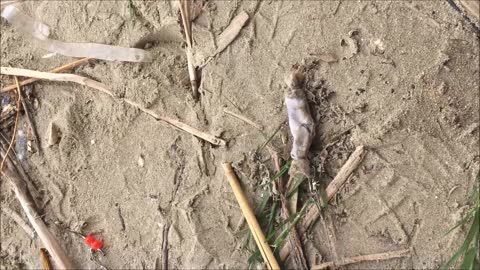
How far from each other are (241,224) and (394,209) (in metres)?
0.53

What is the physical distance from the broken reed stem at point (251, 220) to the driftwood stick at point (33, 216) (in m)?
0.73

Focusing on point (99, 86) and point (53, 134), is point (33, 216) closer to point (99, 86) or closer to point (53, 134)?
point (53, 134)

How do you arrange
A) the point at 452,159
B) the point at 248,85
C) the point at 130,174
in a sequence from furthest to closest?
the point at 130,174
the point at 248,85
the point at 452,159

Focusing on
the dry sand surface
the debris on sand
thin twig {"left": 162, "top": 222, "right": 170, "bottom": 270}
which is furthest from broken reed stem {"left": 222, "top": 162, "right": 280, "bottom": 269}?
the debris on sand

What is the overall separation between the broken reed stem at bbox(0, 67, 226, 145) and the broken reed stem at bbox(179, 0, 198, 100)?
12cm

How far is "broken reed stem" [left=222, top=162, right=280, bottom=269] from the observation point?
186 centimetres

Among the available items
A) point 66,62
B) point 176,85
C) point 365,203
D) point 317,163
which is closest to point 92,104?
point 66,62

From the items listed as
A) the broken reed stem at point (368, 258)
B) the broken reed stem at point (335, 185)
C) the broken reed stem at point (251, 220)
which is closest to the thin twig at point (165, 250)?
the broken reed stem at point (251, 220)

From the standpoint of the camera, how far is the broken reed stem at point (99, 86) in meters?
1.92

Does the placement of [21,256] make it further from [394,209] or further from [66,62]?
[394,209]

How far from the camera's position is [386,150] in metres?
1.77

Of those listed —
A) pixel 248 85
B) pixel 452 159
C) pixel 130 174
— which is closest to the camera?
pixel 452 159

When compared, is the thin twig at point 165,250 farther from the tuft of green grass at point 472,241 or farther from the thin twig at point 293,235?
the tuft of green grass at point 472,241

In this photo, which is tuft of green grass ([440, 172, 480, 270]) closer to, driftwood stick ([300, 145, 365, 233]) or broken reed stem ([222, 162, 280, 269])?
driftwood stick ([300, 145, 365, 233])
